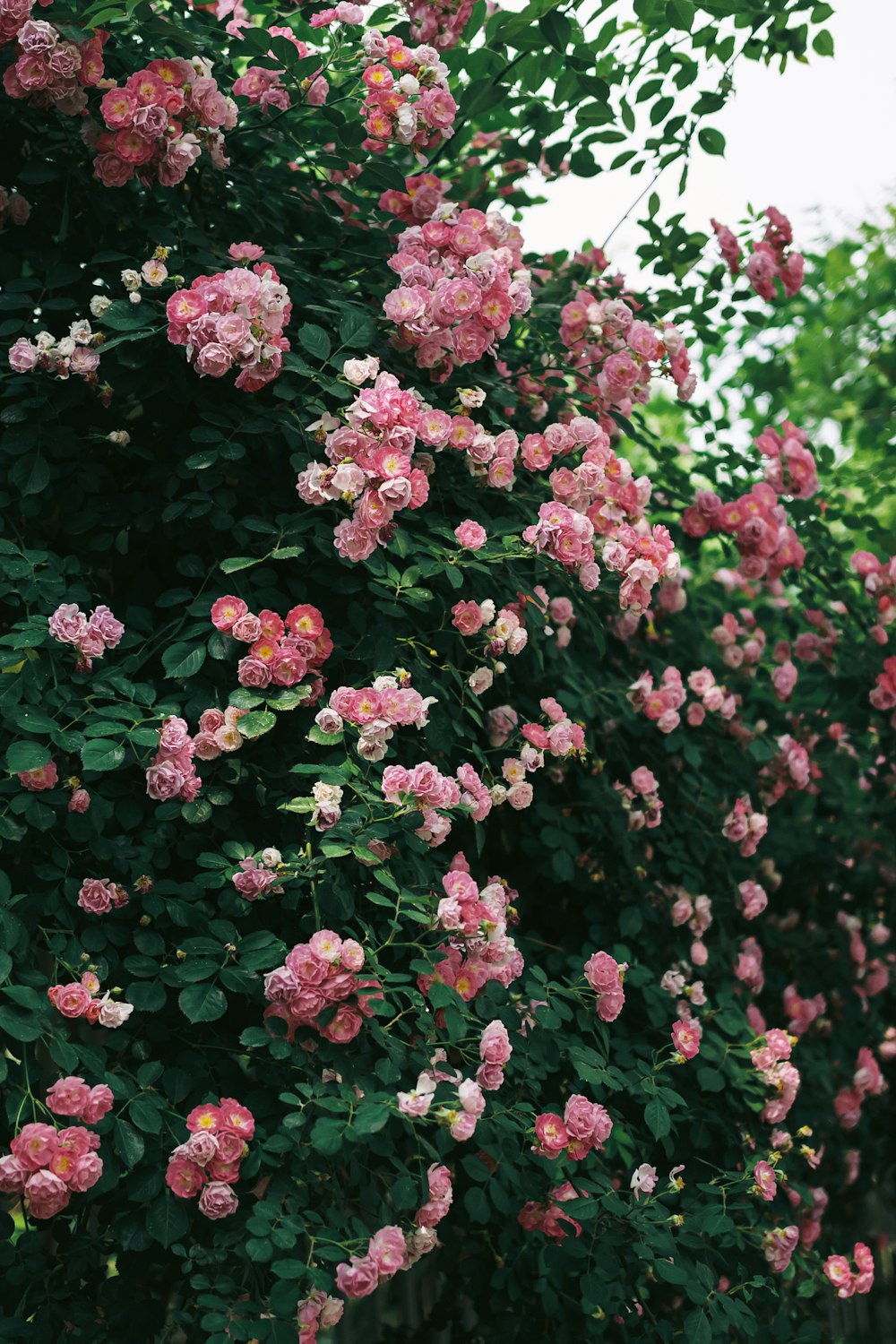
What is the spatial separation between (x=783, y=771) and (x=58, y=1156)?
197 cm

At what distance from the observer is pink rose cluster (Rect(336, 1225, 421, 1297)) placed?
67.2 inches

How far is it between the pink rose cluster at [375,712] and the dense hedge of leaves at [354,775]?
22mm

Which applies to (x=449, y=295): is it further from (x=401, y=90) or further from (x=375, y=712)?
(x=375, y=712)

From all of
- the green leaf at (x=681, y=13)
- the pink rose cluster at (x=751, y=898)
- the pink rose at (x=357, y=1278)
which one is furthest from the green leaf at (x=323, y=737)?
the green leaf at (x=681, y=13)

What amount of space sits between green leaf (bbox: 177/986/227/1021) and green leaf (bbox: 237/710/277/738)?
14.6 inches

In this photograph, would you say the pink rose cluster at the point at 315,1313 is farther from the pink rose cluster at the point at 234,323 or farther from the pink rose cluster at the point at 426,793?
the pink rose cluster at the point at 234,323

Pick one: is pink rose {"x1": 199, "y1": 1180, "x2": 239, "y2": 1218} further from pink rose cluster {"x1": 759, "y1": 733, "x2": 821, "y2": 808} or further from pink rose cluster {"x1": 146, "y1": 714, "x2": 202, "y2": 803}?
pink rose cluster {"x1": 759, "y1": 733, "x2": 821, "y2": 808}

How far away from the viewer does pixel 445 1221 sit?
231 centimetres

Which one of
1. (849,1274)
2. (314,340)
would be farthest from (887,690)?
(314,340)

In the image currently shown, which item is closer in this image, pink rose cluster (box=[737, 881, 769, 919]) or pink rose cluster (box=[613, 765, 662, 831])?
pink rose cluster (box=[613, 765, 662, 831])

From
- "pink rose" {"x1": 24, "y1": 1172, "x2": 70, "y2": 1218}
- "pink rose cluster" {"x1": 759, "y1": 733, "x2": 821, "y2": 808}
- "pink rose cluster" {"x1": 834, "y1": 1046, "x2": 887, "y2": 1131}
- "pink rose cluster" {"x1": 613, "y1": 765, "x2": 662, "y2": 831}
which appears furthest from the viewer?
"pink rose cluster" {"x1": 834, "y1": 1046, "x2": 887, "y2": 1131}

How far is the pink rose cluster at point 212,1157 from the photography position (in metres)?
1.78

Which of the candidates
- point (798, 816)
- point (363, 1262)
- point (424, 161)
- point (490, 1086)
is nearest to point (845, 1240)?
point (798, 816)

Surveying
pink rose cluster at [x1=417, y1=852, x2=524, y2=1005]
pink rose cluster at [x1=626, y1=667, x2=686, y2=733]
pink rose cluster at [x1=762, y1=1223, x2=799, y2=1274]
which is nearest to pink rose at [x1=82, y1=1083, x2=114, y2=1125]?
pink rose cluster at [x1=417, y1=852, x2=524, y2=1005]
